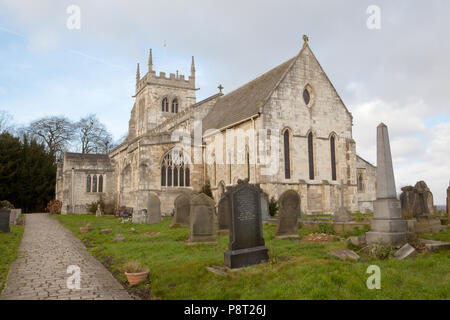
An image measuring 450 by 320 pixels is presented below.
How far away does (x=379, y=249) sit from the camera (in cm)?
770

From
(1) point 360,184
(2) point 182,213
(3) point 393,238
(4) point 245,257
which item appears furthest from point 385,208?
(1) point 360,184

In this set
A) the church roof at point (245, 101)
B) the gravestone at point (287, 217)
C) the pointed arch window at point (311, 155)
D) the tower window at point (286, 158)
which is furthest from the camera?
the church roof at point (245, 101)

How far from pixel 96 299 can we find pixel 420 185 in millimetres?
12237

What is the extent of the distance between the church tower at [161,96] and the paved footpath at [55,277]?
32.9 meters

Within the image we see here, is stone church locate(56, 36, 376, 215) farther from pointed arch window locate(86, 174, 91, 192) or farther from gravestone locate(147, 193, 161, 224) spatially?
gravestone locate(147, 193, 161, 224)

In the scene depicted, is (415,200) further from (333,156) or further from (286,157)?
(333,156)

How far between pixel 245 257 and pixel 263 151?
12.9 m

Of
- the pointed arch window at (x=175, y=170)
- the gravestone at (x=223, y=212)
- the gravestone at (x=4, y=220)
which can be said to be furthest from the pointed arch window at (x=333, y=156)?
the gravestone at (x=4, y=220)

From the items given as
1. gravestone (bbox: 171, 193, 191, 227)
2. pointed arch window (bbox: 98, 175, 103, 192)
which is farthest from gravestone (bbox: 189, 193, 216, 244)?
pointed arch window (bbox: 98, 175, 103, 192)

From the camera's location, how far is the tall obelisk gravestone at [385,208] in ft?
27.6

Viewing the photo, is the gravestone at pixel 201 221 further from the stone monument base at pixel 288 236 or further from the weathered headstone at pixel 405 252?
the weathered headstone at pixel 405 252

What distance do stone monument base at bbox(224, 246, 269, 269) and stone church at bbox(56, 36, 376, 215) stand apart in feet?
39.8
